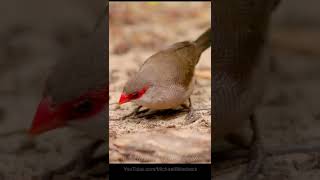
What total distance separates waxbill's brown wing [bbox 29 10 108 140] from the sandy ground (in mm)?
29

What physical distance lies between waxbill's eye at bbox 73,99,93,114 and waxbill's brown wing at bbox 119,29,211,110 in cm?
9

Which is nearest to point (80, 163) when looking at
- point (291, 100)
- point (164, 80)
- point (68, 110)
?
point (68, 110)

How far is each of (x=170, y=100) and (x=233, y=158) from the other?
0.24 m

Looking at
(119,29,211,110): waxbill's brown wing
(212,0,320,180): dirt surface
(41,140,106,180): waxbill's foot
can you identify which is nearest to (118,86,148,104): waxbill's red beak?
(119,29,211,110): waxbill's brown wing

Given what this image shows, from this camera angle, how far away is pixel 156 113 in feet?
4.47

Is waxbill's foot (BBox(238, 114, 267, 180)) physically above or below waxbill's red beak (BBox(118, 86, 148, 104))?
below

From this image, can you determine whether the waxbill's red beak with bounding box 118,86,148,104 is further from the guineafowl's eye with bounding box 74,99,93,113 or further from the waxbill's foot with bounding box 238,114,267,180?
the waxbill's foot with bounding box 238,114,267,180

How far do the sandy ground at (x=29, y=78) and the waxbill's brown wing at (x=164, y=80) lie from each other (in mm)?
178

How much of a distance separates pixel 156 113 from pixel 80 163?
9.6 inches

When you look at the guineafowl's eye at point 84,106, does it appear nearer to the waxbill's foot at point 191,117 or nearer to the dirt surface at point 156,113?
the dirt surface at point 156,113

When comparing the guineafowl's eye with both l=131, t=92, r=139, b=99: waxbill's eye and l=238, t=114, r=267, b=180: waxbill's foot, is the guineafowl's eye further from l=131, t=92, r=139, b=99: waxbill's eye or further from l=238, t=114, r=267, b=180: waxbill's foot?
l=238, t=114, r=267, b=180: waxbill's foot

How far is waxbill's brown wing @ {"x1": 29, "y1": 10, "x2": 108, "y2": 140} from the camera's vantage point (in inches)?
50.2

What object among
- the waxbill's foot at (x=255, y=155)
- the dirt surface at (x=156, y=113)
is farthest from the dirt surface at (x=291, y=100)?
the dirt surface at (x=156, y=113)

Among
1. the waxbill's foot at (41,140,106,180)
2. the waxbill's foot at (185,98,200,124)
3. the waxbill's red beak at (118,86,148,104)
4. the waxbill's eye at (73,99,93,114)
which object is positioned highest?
the waxbill's red beak at (118,86,148,104)
